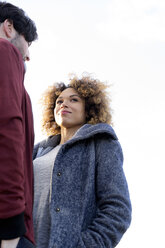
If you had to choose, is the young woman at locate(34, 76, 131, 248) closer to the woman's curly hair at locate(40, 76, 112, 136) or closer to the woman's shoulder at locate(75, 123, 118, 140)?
the woman's shoulder at locate(75, 123, 118, 140)

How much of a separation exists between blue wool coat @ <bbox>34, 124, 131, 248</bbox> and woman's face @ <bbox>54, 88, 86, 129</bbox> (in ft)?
2.02

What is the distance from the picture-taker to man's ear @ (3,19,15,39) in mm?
2289

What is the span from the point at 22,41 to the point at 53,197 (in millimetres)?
1088

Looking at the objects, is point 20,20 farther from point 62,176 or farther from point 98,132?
point 62,176

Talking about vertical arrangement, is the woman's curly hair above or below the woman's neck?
above

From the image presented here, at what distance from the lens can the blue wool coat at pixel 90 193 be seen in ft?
7.11

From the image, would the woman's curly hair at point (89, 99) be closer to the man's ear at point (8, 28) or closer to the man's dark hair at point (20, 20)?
the man's dark hair at point (20, 20)

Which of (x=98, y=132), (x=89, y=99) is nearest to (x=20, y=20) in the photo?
(x=98, y=132)

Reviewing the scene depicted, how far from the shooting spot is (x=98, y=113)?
3396 mm

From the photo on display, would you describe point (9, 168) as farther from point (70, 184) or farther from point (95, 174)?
point (95, 174)

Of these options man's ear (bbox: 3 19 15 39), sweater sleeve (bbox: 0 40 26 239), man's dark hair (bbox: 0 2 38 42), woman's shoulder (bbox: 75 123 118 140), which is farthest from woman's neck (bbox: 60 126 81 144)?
sweater sleeve (bbox: 0 40 26 239)

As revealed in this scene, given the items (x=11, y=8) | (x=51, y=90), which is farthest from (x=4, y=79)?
(x=51, y=90)

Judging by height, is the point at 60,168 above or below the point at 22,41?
below

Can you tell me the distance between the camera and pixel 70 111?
3.27 metres
